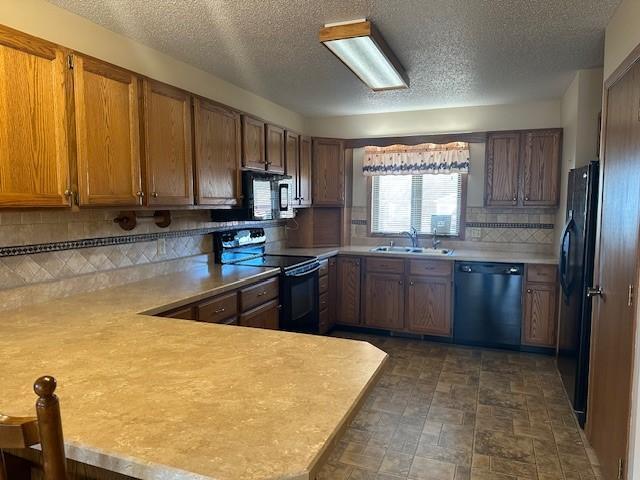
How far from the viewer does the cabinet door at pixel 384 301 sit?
439cm

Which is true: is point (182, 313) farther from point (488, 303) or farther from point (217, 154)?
point (488, 303)

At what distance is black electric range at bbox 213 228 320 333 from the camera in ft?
11.4

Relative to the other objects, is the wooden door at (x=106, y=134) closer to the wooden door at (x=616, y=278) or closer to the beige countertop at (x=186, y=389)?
the beige countertop at (x=186, y=389)

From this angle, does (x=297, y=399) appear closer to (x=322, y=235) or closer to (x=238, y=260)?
(x=238, y=260)

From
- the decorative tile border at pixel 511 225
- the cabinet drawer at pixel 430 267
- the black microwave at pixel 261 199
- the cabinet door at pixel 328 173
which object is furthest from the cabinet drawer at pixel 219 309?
the decorative tile border at pixel 511 225

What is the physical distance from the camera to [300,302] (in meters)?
3.68

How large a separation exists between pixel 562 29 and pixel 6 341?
326 cm

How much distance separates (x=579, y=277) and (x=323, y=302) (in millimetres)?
2329

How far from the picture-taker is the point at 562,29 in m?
2.57

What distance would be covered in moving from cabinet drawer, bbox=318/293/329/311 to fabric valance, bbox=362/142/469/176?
5.07ft

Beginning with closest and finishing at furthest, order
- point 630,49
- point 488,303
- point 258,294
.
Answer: point 630,49, point 258,294, point 488,303

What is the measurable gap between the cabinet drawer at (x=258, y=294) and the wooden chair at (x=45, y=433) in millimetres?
2181

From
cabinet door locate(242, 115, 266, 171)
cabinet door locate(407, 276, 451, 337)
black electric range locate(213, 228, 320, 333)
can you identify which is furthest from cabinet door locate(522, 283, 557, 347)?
cabinet door locate(242, 115, 266, 171)

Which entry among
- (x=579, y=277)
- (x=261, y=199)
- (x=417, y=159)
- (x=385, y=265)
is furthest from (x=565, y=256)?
(x=261, y=199)
